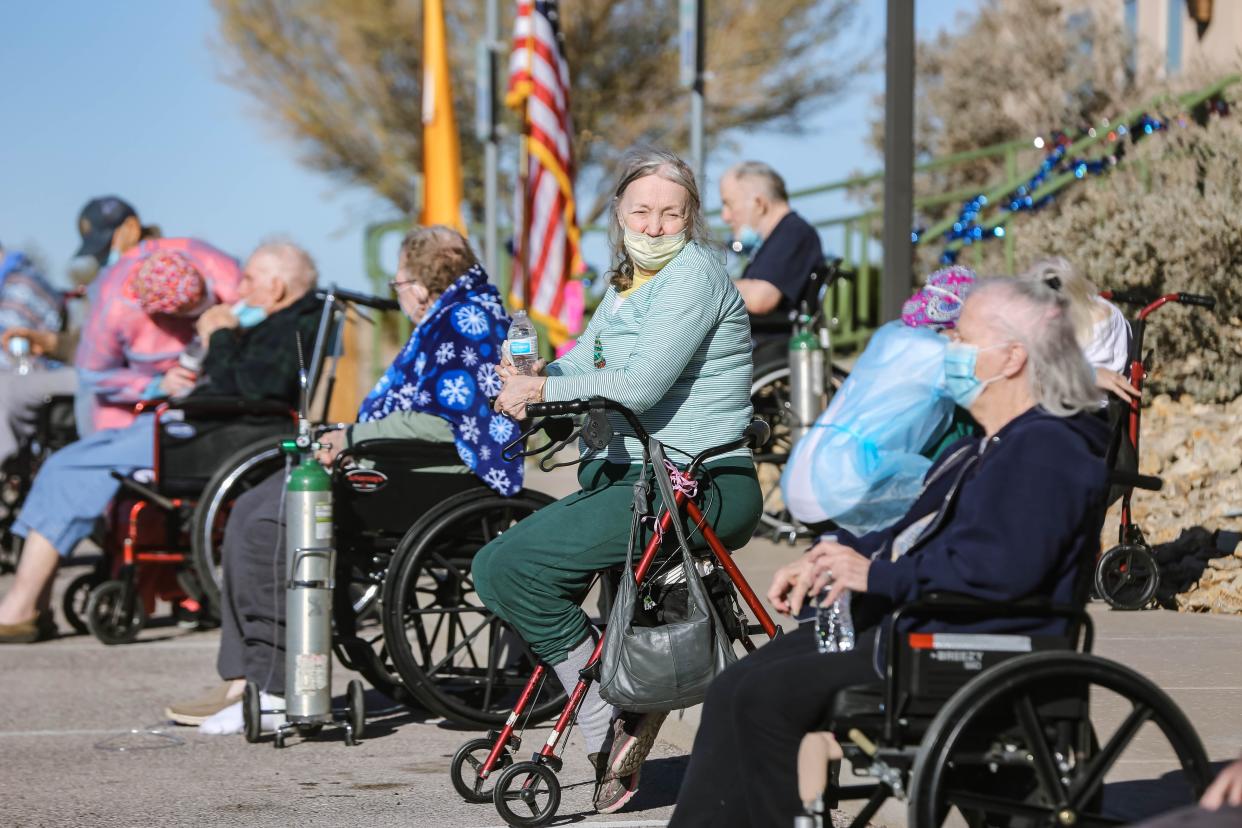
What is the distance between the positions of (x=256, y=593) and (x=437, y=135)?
7.19 m

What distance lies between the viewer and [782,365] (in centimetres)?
916

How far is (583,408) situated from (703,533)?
1.52 ft

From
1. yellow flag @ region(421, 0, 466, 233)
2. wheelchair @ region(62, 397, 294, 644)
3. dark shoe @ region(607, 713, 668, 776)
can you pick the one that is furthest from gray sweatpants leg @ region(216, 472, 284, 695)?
yellow flag @ region(421, 0, 466, 233)

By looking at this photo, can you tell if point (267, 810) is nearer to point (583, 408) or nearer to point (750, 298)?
point (583, 408)

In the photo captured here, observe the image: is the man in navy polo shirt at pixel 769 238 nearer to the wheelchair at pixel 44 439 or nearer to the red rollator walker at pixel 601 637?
the red rollator walker at pixel 601 637

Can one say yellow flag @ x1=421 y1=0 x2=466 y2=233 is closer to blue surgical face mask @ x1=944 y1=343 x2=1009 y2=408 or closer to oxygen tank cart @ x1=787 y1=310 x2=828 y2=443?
oxygen tank cart @ x1=787 y1=310 x2=828 y2=443

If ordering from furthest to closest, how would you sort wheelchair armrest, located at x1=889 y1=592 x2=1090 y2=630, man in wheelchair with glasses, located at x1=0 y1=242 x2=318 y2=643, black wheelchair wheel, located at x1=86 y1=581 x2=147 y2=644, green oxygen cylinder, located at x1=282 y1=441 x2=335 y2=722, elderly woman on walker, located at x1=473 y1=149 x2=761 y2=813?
black wheelchair wheel, located at x1=86 y1=581 x2=147 y2=644 → man in wheelchair with glasses, located at x1=0 y1=242 x2=318 y2=643 → green oxygen cylinder, located at x1=282 y1=441 x2=335 y2=722 → elderly woman on walker, located at x1=473 y1=149 x2=761 y2=813 → wheelchair armrest, located at x1=889 y1=592 x2=1090 y2=630

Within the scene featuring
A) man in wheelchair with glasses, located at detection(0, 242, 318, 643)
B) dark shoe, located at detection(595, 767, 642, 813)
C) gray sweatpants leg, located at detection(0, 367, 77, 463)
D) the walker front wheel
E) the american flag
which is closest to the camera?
dark shoe, located at detection(595, 767, 642, 813)

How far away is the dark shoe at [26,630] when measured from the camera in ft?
28.1

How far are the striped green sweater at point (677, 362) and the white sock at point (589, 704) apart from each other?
0.55 meters

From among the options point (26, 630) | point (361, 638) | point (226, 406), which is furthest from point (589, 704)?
point (26, 630)

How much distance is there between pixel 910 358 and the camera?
4039mm

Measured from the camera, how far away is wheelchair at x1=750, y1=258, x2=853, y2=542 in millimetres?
8875

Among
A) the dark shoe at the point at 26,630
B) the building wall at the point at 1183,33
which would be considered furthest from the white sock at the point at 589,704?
the building wall at the point at 1183,33
